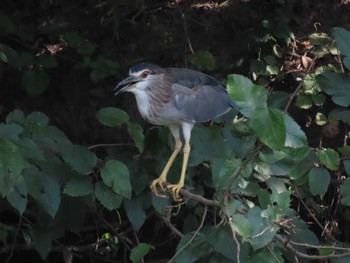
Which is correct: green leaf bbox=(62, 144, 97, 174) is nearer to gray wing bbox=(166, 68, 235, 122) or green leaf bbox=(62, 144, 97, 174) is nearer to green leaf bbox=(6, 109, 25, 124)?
green leaf bbox=(6, 109, 25, 124)

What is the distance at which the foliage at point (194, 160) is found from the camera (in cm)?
274

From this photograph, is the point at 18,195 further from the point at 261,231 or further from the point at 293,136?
the point at 293,136

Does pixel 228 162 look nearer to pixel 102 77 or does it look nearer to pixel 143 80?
pixel 143 80

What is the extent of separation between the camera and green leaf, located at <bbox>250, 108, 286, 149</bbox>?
2395 mm

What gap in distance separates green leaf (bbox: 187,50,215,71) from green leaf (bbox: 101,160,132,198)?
4.54 ft

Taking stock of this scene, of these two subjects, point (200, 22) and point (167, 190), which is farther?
point (200, 22)

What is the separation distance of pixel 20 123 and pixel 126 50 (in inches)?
56.5

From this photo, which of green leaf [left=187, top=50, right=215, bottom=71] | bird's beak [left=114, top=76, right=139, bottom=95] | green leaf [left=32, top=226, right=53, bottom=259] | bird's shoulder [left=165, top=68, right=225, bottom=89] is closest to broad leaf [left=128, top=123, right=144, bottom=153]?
bird's beak [left=114, top=76, right=139, bottom=95]

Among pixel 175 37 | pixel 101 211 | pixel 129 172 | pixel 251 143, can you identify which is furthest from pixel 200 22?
pixel 251 143

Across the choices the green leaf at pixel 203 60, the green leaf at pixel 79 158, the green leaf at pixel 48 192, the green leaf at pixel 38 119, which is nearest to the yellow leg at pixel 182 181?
the green leaf at pixel 79 158

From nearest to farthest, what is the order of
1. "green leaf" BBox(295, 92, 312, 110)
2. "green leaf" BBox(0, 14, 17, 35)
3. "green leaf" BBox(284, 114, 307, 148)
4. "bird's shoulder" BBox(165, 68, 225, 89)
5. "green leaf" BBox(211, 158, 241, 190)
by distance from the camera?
"green leaf" BBox(284, 114, 307, 148)
"green leaf" BBox(211, 158, 241, 190)
"bird's shoulder" BBox(165, 68, 225, 89)
"green leaf" BBox(0, 14, 17, 35)
"green leaf" BBox(295, 92, 312, 110)

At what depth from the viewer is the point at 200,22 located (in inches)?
186

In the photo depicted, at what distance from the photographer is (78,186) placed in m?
3.14

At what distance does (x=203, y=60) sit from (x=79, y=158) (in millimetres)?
1406
